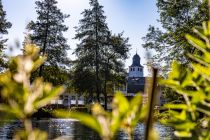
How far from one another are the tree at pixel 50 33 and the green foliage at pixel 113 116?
50.4 m

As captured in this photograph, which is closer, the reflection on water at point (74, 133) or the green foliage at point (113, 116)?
the green foliage at point (113, 116)

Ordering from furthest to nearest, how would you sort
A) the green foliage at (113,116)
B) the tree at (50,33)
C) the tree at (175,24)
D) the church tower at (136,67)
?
the church tower at (136,67)
the tree at (50,33)
the tree at (175,24)
the green foliage at (113,116)

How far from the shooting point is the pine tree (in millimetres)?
54350

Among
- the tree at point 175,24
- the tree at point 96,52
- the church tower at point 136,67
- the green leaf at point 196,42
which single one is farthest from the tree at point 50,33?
the church tower at point 136,67

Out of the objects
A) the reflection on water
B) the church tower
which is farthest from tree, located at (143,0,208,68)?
the church tower

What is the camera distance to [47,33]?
51875mm

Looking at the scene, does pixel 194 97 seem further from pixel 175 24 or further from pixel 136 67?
pixel 136 67

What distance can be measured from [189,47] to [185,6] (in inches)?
135

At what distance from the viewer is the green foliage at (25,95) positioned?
635mm

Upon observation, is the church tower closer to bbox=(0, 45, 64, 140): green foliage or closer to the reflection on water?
the reflection on water

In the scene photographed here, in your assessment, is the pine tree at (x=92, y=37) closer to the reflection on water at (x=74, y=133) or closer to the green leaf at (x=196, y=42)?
the reflection on water at (x=74, y=133)

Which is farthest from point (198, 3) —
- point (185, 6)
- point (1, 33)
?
point (1, 33)

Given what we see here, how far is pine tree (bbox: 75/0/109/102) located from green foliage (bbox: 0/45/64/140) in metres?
53.3

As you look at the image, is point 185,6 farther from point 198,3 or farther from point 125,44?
point 125,44
